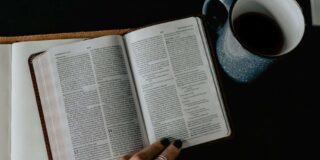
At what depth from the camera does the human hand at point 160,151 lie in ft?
1.91

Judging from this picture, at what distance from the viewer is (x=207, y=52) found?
25.1 inches

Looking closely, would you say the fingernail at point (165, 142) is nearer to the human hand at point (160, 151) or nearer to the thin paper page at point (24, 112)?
the human hand at point (160, 151)

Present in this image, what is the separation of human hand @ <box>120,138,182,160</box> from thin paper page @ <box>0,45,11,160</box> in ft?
0.63

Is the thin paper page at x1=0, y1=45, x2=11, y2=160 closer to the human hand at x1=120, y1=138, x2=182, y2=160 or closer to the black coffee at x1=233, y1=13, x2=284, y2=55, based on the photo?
the human hand at x1=120, y1=138, x2=182, y2=160

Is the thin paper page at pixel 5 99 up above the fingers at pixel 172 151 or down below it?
above

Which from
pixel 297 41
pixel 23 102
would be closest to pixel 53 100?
pixel 23 102

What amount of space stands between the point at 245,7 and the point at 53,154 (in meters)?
0.35

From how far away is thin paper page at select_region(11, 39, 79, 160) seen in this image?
2.13 feet

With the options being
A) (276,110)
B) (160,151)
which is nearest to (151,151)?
(160,151)

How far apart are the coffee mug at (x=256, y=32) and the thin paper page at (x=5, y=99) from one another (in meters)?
0.32

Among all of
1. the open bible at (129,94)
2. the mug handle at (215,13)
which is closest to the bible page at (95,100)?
the open bible at (129,94)

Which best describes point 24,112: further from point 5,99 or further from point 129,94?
point 129,94

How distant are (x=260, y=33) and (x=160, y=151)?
0.71 feet

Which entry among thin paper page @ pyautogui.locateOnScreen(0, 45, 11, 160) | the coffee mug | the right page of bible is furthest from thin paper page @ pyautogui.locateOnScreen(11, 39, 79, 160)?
the coffee mug
